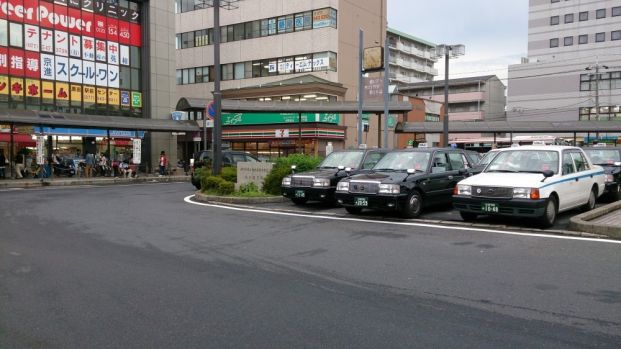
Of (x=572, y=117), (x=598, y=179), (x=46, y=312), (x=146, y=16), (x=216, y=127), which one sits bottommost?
(x=46, y=312)

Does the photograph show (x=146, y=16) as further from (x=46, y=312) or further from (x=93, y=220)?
(x=46, y=312)

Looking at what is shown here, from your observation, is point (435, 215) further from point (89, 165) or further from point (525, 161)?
point (89, 165)

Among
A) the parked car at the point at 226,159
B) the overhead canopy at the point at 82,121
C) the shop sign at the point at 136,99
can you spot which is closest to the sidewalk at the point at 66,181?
the overhead canopy at the point at 82,121

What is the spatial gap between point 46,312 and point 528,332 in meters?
4.65

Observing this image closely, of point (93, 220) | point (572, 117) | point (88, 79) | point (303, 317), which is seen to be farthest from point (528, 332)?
point (572, 117)

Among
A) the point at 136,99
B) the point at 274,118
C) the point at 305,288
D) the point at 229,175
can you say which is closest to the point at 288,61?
the point at 274,118

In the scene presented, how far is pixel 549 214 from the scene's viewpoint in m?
10.1

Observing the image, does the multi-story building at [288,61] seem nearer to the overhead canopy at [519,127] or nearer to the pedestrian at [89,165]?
the overhead canopy at [519,127]

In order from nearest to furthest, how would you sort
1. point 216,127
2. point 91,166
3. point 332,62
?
point 216,127, point 91,166, point 332,62

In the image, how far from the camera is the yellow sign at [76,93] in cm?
3391

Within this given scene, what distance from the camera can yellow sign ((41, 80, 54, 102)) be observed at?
32469 mm

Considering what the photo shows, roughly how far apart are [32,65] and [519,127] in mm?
31741

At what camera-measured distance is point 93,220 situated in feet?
39.2

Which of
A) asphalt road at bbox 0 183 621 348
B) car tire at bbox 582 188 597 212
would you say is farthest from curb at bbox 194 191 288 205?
car tire at bbox 582 188 597 212
